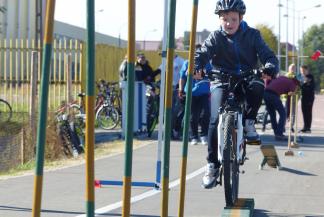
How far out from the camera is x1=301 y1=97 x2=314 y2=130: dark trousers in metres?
22.2

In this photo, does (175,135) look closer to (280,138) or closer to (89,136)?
(280,138)

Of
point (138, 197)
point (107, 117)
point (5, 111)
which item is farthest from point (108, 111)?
point (138, 197)

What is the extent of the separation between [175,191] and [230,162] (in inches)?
91.0

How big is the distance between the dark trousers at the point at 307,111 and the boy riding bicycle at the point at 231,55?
14.1 m

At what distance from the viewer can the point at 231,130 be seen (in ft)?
26.1

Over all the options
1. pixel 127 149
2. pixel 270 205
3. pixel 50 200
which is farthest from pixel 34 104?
pixel 127 149

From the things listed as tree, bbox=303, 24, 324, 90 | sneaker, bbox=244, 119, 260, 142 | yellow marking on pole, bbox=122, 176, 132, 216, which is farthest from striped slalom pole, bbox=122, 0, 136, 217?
tree, bbox=303, 24, 324, 90

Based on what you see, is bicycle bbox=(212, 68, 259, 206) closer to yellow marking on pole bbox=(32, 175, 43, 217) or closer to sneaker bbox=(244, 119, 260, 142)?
sneaker bbox=(244, 119, 260, 142)

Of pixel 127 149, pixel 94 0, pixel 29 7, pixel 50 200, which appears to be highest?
pixel 29 7

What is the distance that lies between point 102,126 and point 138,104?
3.03 meters

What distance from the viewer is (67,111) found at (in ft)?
52.9

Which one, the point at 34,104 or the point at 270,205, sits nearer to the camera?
the point at 270,205

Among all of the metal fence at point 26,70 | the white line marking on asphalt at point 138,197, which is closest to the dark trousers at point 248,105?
the white line marking on asphalt at point 138,197

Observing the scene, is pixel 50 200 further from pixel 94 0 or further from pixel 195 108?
pixel 195 108
